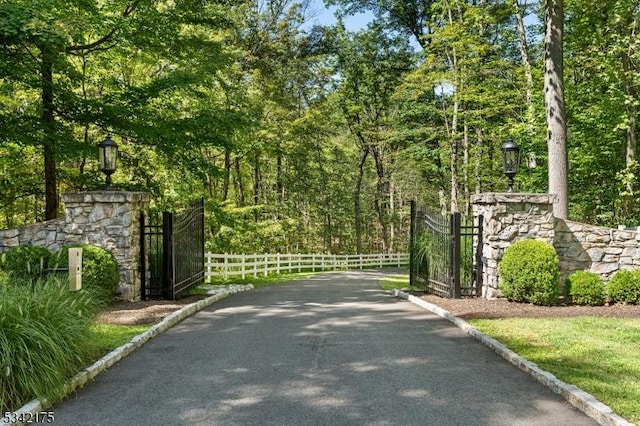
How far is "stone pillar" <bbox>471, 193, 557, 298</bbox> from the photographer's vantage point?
942cm

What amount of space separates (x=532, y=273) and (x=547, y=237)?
1.01 meters

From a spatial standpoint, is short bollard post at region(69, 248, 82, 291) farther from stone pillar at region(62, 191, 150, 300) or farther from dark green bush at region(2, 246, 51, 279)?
stone pillar at region(62, 191, 150, 300)

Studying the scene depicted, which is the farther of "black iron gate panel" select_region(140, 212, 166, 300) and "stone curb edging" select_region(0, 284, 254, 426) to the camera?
"black iron gate panel" select_region(140, 212, 166, 300)

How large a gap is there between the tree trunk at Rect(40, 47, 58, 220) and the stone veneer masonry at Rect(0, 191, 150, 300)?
179 centimetres

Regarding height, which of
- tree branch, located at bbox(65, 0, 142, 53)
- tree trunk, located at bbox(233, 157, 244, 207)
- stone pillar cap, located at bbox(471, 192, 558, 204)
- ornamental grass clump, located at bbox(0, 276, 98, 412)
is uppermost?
tree branch, located at bbox(65, 0, 142, 53)

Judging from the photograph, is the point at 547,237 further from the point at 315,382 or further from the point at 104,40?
the point at 104,40

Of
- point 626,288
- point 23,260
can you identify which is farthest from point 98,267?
point 626,288

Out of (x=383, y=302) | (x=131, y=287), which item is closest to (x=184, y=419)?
(x=131, y=287)

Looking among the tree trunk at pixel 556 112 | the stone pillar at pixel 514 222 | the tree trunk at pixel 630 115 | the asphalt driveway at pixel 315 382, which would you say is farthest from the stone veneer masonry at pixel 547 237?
the tree trunk at pixel 630 115

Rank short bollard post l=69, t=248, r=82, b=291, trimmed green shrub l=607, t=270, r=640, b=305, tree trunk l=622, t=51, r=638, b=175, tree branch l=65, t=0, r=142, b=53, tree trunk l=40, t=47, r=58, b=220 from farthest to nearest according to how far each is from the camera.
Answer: tree trunk l=622, t=51, r=638, b=175 → tree branch l=65, t=0, r=142, b=53 → tree trunk l=40, t=47, r=58, b=220 → trimmed green shrub l=607, t=270, r=640, b=305 → short bollard post l=69, t=248, r=82, b=291

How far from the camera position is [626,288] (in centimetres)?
907

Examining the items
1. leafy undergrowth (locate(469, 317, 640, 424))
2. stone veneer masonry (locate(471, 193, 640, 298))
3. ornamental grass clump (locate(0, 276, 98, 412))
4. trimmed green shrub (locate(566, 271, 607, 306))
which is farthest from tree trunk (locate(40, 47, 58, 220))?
trimmed green shrub (locate(566, 271, 607, 306))

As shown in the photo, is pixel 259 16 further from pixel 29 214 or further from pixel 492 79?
pixel 29 214

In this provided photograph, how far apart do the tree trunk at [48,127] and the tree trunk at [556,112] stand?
982 cm
